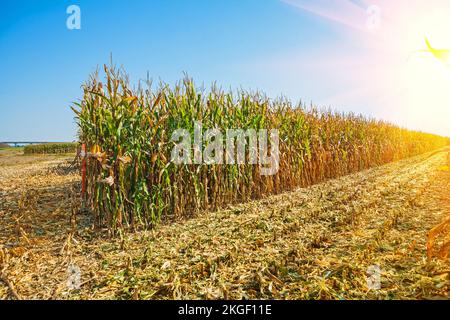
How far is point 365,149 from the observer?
16.3m

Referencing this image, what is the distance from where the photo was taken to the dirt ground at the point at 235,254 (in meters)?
3.54

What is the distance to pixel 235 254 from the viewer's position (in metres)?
4.45

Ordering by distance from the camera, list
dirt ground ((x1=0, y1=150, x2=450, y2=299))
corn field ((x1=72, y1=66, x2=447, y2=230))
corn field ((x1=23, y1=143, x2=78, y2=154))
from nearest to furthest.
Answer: dirt ground ((x1=0, y1=150, x2=450, y2=299)) → corn field ((x1=72, y1=66, x2=447, y2=230)) → corn field ((x1=23, y1=143, x2=78, y2=154))

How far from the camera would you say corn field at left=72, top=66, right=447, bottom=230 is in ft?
18.2

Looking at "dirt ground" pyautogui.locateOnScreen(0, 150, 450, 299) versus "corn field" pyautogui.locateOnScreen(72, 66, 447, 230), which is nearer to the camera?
"dirt ground" pyautogui.locateOnScreen(0, 150, 450, 299)

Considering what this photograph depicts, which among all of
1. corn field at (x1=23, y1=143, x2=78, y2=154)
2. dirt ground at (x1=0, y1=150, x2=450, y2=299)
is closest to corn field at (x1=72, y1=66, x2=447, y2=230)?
dirt ground at (x1=0, y1=150, x2=450, y2=299)

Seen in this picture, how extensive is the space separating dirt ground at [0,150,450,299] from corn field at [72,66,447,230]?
0.50 m

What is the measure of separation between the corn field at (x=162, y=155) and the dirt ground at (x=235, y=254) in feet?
1.64

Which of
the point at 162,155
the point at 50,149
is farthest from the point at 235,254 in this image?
the point at 50,149

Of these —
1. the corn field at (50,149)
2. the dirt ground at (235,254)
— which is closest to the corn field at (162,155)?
the dirt ground at (235,254)

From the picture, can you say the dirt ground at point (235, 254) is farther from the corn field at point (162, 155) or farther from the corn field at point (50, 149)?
the corn field at point (50, 149)

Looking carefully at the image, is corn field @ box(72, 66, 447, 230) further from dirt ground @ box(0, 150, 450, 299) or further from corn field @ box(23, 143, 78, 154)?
corn field @ box(23, 143, 78, 154)

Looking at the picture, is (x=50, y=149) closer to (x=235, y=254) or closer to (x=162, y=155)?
(x=162, y=155)
